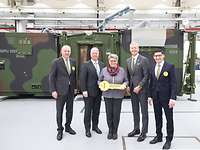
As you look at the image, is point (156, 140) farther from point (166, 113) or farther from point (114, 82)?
point (114, 82)

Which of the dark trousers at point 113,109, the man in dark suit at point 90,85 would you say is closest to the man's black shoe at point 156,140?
the dark trousers at point 113,109

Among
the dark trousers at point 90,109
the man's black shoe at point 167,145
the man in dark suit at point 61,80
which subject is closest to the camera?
the man's black shoe at point 167,145

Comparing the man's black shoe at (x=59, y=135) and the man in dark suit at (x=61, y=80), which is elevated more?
the man in dark suit at (x=61, y=80)

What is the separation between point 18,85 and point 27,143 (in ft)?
14.9

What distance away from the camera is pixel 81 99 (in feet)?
31.0

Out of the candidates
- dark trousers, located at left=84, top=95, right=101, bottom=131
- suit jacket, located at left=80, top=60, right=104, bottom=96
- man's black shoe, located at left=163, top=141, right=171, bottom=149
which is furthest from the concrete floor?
suit jacket, located at left=80, top=60, right=104, bottom=96

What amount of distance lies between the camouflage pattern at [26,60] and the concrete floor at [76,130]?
104 cm

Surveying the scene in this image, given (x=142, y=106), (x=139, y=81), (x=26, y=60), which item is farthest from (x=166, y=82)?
(x=26, y=60)

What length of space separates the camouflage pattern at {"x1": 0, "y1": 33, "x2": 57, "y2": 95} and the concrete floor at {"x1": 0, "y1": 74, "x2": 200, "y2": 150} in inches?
41.0

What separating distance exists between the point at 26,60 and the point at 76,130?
161 inches

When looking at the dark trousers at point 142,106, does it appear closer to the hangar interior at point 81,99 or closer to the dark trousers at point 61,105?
the hangar interior at point 81,99

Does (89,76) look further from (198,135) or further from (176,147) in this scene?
(198,135)

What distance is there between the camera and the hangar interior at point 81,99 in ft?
16.2

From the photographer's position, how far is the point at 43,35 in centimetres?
912
